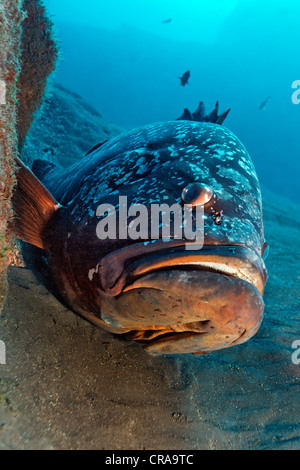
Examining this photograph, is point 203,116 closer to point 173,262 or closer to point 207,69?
point 173,262

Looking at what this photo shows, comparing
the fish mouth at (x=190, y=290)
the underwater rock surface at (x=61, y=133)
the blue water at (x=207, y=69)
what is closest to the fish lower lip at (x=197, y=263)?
the fish mouth at (x=190, y=290)

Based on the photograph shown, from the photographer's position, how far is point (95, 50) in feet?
283

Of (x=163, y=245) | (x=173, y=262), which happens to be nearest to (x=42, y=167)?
(x=163, y=245)

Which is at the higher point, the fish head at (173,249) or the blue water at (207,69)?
the blue water at (207,69)

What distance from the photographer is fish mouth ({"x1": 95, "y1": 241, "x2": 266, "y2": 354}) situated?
163 centimetres

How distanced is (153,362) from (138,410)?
60 cm

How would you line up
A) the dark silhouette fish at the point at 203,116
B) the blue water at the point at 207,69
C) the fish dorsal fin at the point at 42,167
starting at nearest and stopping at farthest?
the dark silhouette fish at the point at 203,116, the fish dorsal fin at the point at 42,167, the blue water at the point at 207,69

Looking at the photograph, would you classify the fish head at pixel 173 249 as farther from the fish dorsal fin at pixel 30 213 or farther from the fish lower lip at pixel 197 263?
the fish dorsal fin at pixel 30 213

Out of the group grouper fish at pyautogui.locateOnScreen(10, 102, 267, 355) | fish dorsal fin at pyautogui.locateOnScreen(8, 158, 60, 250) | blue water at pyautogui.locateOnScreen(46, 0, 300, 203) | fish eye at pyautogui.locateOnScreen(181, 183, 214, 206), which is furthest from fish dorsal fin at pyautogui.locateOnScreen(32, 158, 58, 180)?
blue water at pyautogui.locateOnScreen(46, 0, 300, 203)

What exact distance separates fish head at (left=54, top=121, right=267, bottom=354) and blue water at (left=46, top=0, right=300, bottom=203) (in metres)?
66.2

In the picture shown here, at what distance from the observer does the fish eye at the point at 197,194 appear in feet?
6.53

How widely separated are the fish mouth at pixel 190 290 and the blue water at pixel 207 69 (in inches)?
2636
